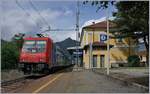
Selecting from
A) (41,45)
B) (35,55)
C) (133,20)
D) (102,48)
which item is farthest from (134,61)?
(35,55)

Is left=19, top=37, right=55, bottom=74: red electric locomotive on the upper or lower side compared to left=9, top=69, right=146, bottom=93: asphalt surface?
upper

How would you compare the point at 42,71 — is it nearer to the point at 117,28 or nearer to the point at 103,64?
the point at 117,28

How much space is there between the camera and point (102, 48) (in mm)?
76750

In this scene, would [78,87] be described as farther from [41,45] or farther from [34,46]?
[34,46]

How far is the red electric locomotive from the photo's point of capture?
3994 cm

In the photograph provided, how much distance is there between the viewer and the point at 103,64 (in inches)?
2938

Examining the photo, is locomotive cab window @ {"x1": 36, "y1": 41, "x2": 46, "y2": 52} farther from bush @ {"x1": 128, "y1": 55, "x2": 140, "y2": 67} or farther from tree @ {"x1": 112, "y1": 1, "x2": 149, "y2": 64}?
bush @ {"x1": 128, "y1": 55, "x2": 140, "y2": 67}

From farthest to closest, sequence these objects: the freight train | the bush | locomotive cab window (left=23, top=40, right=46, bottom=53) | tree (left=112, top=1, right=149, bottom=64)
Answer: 1. the bush
2. locomotive cab window (left=23, top=40, right=46, bottom=53)
3. the freight train
4. tree (left=112, top=1, right=149, bottom=64)

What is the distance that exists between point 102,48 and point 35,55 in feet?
122

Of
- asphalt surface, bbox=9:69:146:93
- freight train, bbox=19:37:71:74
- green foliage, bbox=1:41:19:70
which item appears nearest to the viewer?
asphalt surface, bbox=9:69:146:93

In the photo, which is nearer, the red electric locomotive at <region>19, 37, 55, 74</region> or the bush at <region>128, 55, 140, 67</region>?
the red electric locomotive at <region>19, 37, 55, 74</region>

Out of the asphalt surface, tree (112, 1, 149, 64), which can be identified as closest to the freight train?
tree (112, 1, 149, 64)

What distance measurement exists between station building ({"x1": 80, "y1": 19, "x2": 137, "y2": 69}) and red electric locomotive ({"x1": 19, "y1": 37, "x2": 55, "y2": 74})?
1222 inches

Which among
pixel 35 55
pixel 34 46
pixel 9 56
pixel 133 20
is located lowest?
pixel 35 55
